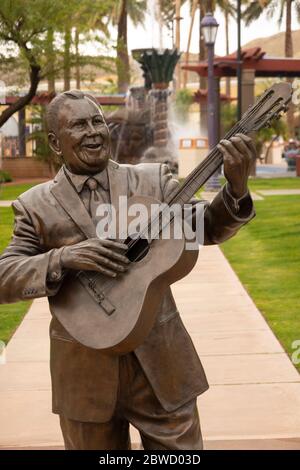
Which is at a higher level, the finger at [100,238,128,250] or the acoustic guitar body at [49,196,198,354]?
the finger at [100,238,128,250]

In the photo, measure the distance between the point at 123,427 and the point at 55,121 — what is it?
1.17 m

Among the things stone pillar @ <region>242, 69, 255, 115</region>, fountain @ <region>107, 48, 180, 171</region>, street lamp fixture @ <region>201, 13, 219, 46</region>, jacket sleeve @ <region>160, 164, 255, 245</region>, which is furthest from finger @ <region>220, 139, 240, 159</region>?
fountain @ <region>107, 48, 180, 171</region>

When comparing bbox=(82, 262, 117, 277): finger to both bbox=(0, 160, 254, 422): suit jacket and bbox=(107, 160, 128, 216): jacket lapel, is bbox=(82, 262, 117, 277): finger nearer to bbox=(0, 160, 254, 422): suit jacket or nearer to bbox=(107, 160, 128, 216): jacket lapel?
bbox=(0, 160, 254, 422): suit jacket

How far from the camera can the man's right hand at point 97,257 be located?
8.89ft

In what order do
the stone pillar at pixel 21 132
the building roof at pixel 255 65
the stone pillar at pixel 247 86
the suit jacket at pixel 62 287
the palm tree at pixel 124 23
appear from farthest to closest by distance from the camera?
1. the stone pillar at pixel 21 132
2. the palm tree at pixel 124 23
3. the stone pillar at pixel 247 86
4. the building roof at pixel 255 65
5. the suit jacket at pixel 62 287

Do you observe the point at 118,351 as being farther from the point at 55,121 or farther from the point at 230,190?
the point at 55,121

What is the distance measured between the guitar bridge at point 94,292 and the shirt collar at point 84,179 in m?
0.33

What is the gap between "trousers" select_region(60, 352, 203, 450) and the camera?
293cm

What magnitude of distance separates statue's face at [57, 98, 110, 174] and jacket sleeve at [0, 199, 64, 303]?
0.96ft

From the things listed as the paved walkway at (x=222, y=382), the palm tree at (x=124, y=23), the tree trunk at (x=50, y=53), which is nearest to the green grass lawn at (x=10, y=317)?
the paved walkway at (x=222, y=382)

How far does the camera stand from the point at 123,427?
3092 millimetres

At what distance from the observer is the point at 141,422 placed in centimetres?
297

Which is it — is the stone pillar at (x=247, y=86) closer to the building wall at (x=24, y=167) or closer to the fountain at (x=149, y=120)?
the fountain at (x=149, y=120)

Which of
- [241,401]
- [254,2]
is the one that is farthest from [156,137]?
[254,2]
